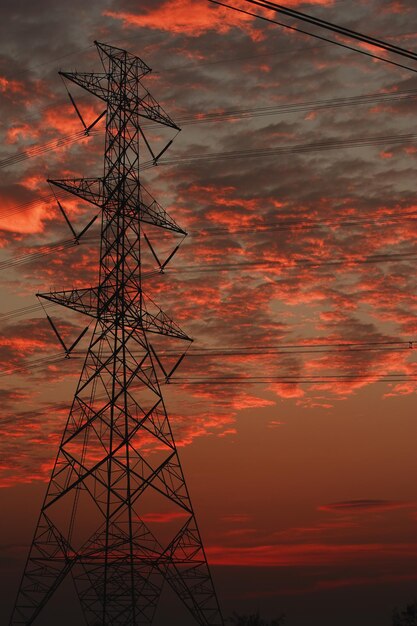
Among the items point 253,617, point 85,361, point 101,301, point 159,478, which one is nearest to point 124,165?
point 101,301

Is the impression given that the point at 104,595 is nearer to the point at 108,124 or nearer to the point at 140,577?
the point at 140,577

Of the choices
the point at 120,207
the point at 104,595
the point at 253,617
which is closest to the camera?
the point at 104,595

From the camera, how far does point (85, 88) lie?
142 ft

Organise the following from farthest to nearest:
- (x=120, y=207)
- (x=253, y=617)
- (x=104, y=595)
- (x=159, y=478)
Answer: (x=253, y=617) → (x=120, y=207) → (x=159, y=478) → (x=104, y=595)

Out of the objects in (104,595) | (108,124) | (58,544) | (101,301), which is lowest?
(104,595)

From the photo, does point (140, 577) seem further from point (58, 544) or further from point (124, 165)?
point (124, 165)

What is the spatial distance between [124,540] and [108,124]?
19.1 m

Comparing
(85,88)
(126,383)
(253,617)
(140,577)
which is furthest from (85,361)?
(253,617)

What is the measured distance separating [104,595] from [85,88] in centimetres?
2257

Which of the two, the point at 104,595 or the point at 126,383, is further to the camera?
the point at 126,383

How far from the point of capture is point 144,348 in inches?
1572

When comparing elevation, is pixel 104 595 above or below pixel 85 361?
below

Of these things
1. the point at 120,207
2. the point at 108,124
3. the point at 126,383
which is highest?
the point at 108,124

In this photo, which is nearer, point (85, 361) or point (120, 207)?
point (85, 361)
